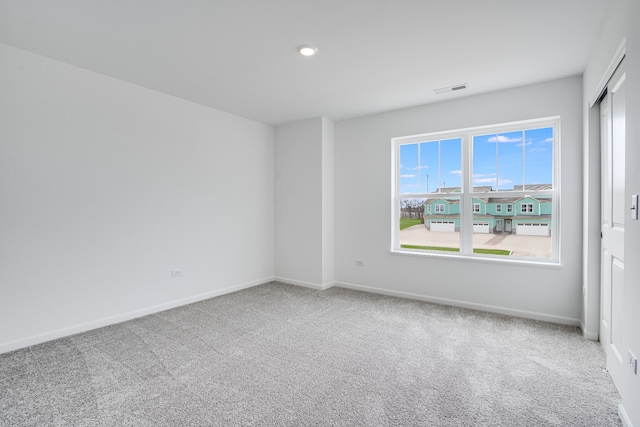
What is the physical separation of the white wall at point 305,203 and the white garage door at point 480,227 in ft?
6.74

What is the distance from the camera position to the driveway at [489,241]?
137 inches

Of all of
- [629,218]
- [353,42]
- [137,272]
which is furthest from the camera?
[137,272]

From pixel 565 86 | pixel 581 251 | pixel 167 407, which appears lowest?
pixel 167 407

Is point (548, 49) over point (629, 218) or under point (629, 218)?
over

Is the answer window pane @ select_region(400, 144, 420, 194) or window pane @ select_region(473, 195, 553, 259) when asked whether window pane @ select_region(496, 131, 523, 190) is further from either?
window pane @ select_region(400, 144, 420, 194)

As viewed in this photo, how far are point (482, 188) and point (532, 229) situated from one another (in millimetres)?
719

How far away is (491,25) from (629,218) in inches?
64.1

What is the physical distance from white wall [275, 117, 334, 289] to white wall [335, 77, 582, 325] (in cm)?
22

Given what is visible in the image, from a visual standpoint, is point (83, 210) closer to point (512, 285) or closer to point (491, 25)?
point (491, 25)

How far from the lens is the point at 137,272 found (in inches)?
135

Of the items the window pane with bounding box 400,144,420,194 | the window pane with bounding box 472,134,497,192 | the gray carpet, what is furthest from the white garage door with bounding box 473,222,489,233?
the gray carpet

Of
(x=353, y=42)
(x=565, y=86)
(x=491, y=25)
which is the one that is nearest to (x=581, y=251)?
(x=565, y=86)

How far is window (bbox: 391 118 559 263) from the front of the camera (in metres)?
3.45

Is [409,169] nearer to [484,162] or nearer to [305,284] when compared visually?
[484,162]
